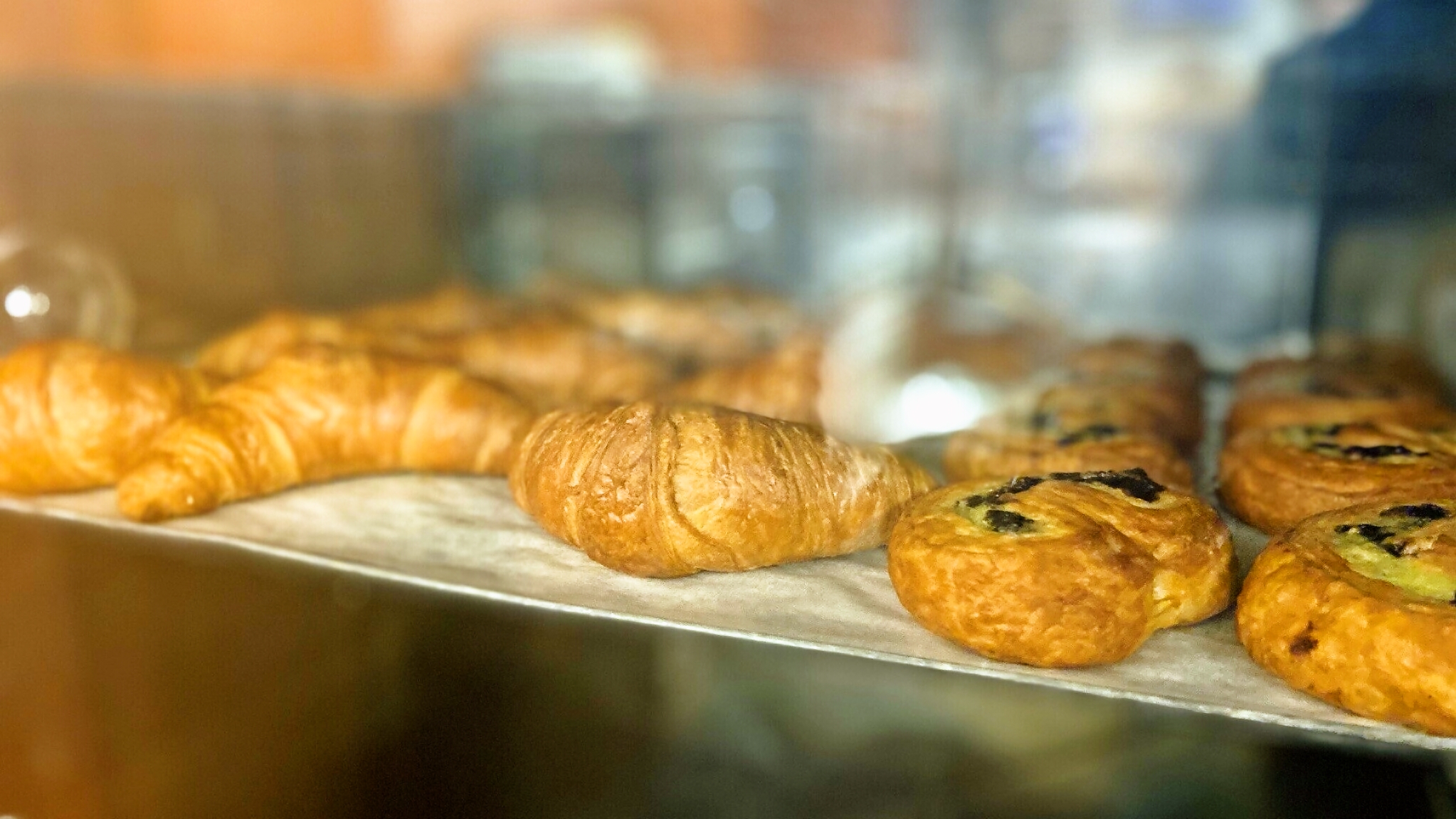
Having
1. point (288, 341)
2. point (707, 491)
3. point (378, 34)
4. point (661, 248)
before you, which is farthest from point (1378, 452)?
point (378, 34)

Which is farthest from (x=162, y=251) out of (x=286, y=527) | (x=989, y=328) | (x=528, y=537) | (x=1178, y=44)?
(x=1178, y=44)

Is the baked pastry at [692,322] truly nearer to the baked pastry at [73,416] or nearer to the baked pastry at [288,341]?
the baked pastry at [288,341]

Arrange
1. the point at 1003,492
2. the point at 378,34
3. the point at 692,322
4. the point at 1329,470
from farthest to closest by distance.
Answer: the point at 378,34 < the point at 692,322 < the point at 1329,470 < the point at 1003,492

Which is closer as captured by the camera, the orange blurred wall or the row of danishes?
the row of danishes

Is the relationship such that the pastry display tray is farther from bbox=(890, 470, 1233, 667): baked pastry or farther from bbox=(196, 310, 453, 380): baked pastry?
bbox=(196, 310, 453, 380): baked pastry

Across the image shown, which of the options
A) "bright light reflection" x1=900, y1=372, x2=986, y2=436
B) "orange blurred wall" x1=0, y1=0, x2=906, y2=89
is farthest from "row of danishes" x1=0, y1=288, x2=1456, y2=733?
"orange blurred wall" x1=0, y1=0, x2=906, y2=89

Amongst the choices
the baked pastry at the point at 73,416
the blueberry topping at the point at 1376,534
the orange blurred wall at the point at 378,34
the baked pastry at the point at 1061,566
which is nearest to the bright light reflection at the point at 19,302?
the baked pastry at the point at 73,416

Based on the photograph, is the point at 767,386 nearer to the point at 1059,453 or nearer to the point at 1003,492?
the point at 1059,453
